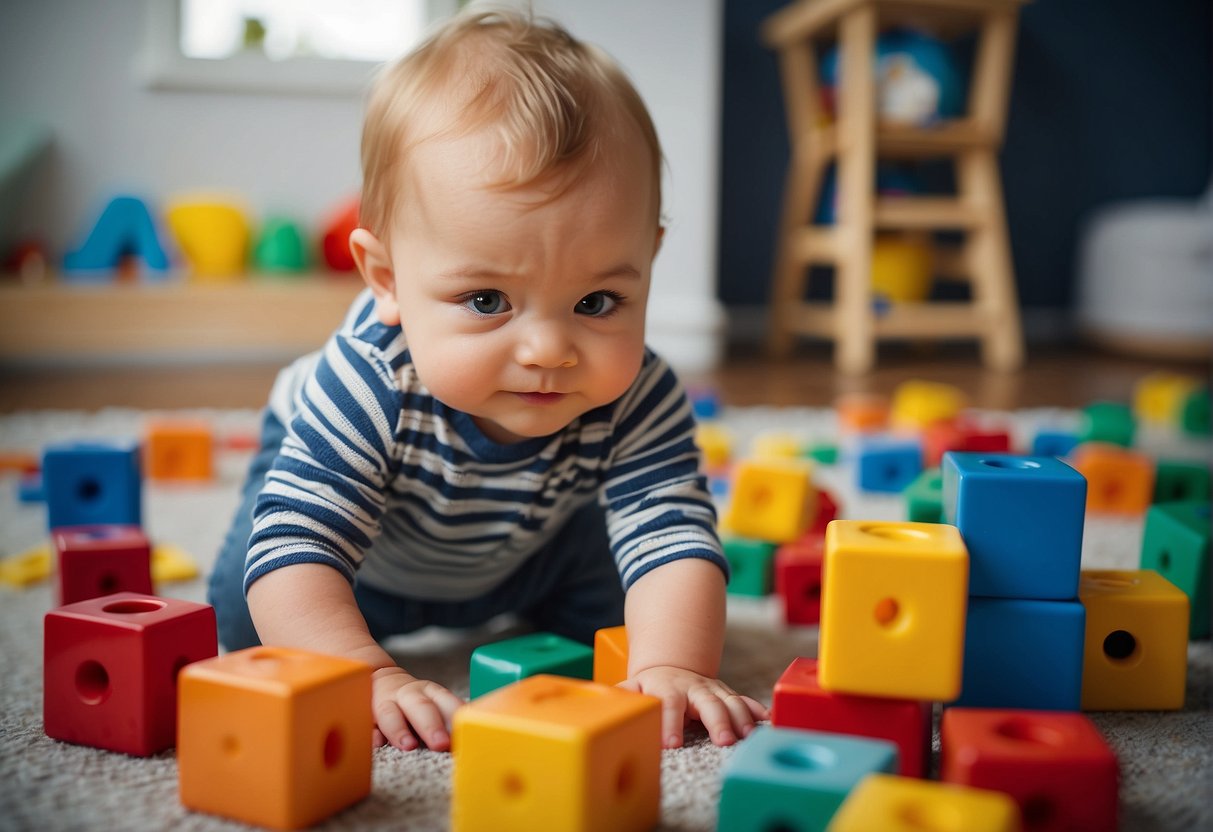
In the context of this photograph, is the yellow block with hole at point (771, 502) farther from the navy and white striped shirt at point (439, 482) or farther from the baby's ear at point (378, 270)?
the baby's ear at point (378, 270)

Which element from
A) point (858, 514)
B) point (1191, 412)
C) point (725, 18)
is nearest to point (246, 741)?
point (858, 514)

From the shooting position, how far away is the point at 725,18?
3.05 m

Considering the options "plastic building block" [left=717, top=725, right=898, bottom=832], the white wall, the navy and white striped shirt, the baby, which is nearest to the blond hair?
the baby

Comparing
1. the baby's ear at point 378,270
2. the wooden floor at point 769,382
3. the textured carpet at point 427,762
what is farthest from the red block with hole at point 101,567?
the wooden floor at point 769,382

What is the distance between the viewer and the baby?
645 mm

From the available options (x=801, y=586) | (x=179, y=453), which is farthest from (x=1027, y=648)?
(x=179, y=453)

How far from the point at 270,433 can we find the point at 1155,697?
2.13ft

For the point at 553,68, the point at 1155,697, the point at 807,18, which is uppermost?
the point at 807,18

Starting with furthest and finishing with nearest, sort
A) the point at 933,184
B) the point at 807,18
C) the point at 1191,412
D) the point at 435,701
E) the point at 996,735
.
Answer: the point at 933,184
the point at 807,18
the point at 1191,412
the point at 435,701
the point at 996,735

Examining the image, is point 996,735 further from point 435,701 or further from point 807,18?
point 807,18

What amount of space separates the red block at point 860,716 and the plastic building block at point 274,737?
200 millimetres

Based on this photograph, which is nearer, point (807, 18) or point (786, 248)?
point (807, 18)

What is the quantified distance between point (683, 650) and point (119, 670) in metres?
0.31

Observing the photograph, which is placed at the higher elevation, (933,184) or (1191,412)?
(933,184)
